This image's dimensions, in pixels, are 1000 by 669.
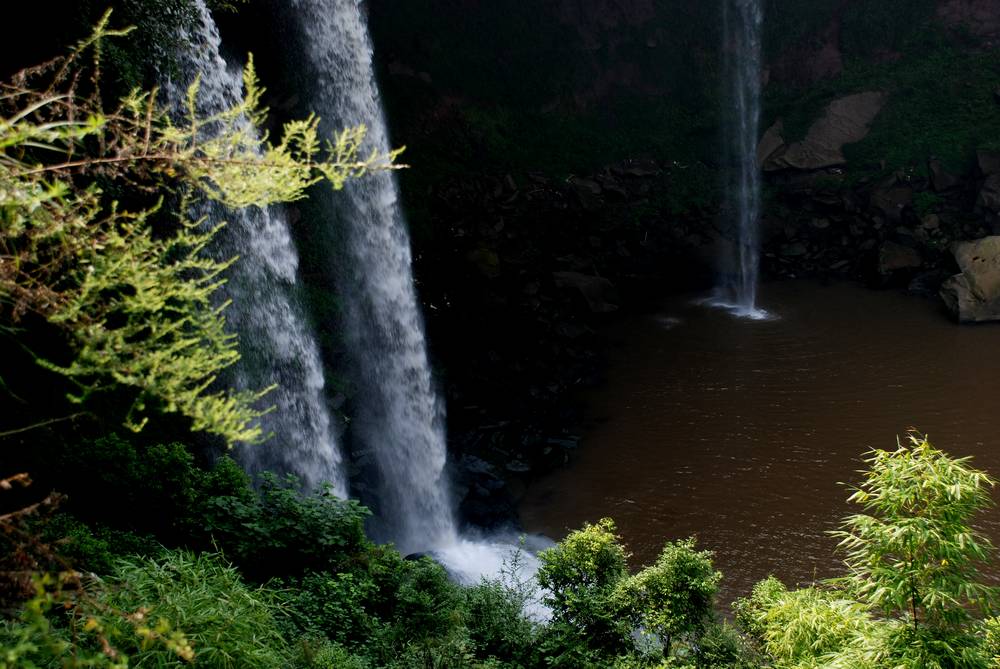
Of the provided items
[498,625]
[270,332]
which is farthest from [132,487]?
[270,332]

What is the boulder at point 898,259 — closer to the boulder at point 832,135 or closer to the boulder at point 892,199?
the boulder at point 892,199

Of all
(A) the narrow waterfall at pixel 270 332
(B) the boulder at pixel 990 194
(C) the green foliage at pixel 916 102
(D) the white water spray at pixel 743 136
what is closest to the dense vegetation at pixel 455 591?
(A) the narrow waterfall at pixel 270 332

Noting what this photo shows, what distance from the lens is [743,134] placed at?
77.5 feet

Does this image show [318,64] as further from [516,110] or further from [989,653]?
[989,653]

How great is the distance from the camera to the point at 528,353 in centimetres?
1659

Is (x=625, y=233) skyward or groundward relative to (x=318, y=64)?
groundward

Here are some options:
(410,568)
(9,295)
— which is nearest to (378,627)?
(410,568)

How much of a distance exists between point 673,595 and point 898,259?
16.6 metres

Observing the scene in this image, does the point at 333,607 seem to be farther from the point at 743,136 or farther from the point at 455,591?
the point at 743,136

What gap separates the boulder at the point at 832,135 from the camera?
73.0ft

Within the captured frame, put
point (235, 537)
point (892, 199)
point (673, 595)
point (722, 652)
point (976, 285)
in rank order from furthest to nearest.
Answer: point (892, 199)
point (976, 285)
point (235, 537)
point (673, 595)
point (722, 652)

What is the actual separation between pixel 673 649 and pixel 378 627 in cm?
260

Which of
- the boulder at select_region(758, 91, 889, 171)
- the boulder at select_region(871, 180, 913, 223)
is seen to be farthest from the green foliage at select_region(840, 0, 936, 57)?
the boulder at select_region(871, 180, 913, 223)

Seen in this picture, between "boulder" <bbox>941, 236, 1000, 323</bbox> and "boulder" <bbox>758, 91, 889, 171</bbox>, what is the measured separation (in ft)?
17.9
